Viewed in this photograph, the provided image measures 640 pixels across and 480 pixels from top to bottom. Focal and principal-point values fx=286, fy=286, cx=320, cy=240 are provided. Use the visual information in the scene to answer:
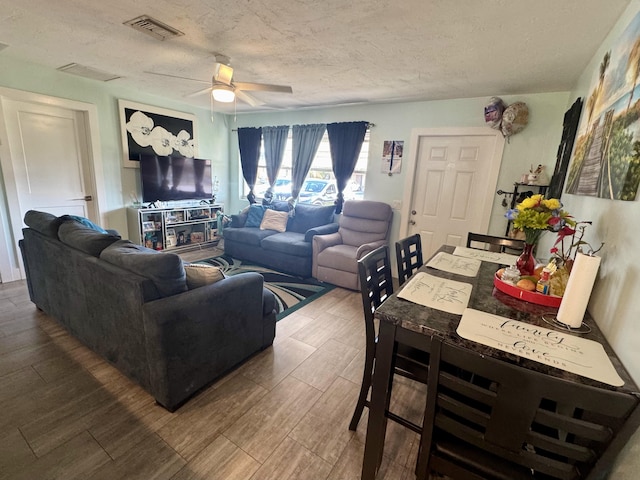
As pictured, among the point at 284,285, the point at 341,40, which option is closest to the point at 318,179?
the point at 284,285

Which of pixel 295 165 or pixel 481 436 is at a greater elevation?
pixel 295 165

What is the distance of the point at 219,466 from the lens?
140cm

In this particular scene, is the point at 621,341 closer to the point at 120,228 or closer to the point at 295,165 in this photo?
the point at 295,165

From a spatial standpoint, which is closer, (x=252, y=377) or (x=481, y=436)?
Answer: (x=481, y=436)

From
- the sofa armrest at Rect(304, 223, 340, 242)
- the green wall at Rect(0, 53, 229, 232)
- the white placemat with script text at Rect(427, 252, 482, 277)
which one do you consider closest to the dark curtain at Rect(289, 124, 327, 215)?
the sofa armrest at Rect(304, 223, 340, 242)

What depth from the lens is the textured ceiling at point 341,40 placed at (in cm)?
172

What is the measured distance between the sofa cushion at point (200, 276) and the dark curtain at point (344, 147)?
288 cm

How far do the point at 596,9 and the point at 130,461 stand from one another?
11.2ft

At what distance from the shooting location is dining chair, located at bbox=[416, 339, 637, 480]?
2.35ft

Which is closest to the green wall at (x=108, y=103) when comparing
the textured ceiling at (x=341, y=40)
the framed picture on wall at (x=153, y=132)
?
the framed picture on wall at (x=153, y=132)

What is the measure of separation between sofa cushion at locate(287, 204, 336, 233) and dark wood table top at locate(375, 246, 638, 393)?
313cm

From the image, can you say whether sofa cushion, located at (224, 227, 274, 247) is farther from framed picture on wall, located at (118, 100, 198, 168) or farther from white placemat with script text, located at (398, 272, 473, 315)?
white placemat with script text, located at (398, 272, 473, 315)

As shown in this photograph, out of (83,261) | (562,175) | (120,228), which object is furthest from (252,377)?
(120,228)

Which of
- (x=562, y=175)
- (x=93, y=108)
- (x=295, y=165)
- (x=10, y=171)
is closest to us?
(x=562, y=175)
